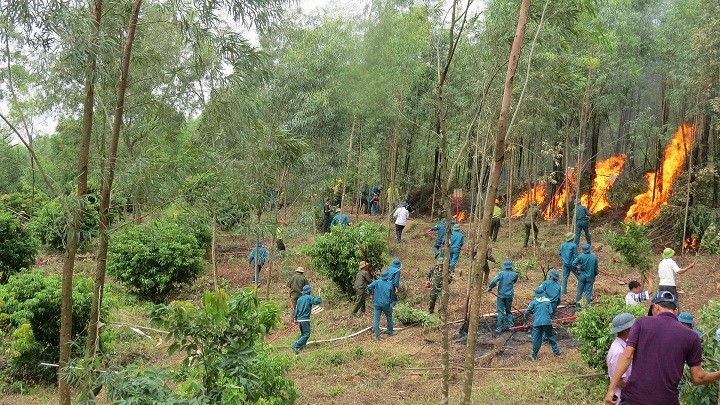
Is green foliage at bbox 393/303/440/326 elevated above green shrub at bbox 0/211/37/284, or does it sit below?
below

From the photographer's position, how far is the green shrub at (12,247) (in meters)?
16.0

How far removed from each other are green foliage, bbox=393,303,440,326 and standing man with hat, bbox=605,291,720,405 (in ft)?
25.2

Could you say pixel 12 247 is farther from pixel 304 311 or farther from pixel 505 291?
pixel 505 291

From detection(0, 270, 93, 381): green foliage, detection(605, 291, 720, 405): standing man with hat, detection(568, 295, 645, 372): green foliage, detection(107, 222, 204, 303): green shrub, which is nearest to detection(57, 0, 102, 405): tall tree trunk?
detection(0, 270, 93, 381): green foliage

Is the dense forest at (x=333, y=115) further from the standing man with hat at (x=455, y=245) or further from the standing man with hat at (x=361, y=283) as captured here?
the standing man with hat at (x=361, y=283)

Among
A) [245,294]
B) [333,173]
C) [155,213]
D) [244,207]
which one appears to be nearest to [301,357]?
[244,207]

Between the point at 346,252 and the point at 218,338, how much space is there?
928 cm

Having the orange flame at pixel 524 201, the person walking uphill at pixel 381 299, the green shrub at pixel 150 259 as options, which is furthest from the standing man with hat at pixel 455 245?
the orange flame at pixel 524 201

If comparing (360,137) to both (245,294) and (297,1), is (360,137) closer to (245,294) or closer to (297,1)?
(297,1)

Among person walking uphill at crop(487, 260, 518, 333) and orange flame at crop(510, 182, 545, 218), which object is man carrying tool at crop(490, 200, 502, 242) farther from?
person walking uphill at crop(487, 260, 518, 333)

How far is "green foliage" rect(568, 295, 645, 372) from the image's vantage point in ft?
25.2

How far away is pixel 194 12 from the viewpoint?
21.5 feet

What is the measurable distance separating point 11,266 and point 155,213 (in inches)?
469

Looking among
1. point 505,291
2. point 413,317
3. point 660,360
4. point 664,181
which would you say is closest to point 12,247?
point 413,317
